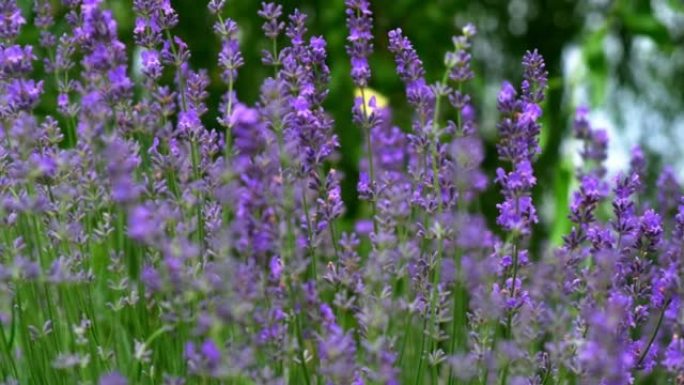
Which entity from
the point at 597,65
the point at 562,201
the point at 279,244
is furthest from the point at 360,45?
the point at 597,65

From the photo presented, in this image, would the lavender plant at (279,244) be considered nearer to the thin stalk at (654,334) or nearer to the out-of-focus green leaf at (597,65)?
the thin stalk at (654,334)

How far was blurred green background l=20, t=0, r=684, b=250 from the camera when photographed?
4.87m

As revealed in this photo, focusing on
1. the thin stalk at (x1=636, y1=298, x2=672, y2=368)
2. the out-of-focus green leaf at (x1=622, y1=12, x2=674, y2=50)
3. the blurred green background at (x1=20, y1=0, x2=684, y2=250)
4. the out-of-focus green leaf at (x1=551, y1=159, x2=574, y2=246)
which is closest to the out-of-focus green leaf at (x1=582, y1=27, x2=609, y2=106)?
the blurred green background at (x1=20, y1=0, x2=684, y2=250)

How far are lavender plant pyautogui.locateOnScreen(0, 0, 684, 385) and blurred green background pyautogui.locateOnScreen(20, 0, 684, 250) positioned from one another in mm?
2405

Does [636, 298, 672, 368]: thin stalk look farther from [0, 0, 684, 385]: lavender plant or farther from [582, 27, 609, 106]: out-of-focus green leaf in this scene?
[582, 27, 609, 106]: out-of-focus green leaf

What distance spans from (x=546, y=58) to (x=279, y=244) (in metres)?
4.39

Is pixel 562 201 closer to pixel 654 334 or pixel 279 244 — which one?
pixel 654 334

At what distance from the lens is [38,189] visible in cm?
225

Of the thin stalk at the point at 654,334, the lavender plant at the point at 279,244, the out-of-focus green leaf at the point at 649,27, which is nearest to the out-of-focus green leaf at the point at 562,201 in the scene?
the out-of-focus green leaf at the point at 649,27

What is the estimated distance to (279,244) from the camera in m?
1.57

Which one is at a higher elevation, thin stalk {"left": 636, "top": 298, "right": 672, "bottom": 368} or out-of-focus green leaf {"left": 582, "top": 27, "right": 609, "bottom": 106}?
out-of-focus green leaf {"left": 582, "top": 27, "right": 609, "bottom": 106}

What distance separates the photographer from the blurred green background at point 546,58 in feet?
16.0

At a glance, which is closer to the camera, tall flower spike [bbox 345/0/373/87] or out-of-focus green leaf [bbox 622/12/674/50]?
tall flower spike [bbox 345/0/373/87]

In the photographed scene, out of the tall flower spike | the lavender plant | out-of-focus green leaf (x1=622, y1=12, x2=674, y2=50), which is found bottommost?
the lavender plant
